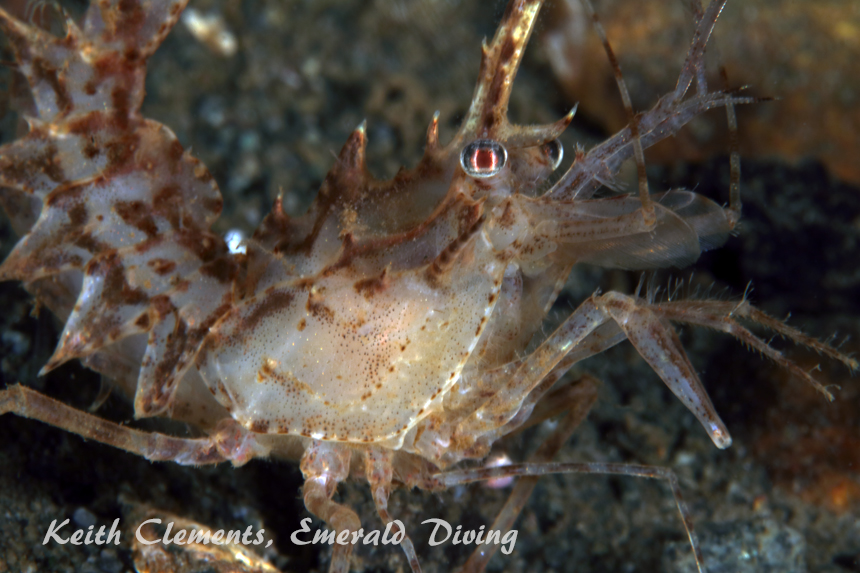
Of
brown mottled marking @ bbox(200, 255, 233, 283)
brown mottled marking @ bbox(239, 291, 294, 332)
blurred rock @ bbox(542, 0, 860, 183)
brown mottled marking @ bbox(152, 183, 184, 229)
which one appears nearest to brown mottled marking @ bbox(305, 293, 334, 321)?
brown mottled marking @ bbox(239, 291, 294, 332)

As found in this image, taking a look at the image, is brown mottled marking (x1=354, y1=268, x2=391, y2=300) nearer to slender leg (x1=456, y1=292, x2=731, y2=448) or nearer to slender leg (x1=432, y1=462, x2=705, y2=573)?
slender leg (x1=456, y1=292, x2=731, y2=448)

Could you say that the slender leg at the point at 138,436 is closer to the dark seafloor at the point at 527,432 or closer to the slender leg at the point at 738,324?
the dark seafloor at the point at 527,432

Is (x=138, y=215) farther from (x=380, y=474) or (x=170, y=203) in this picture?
(x=380, y=474)

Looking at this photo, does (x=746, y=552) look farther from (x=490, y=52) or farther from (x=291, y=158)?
(x=291, y=158)

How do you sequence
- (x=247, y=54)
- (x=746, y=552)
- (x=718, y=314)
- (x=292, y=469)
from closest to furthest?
1. (x=718, y=314)
2. (x=746, y=552)
3. (x=292, y=469)
4. (x=247, y=54)

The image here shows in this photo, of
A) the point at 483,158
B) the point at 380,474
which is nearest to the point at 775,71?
the point at 483,158

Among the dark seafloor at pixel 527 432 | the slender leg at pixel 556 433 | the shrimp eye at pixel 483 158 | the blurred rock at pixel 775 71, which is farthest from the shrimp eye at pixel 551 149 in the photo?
the blurred rock at pixel 775 71

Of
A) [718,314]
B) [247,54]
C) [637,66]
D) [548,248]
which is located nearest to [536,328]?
[548,248]
